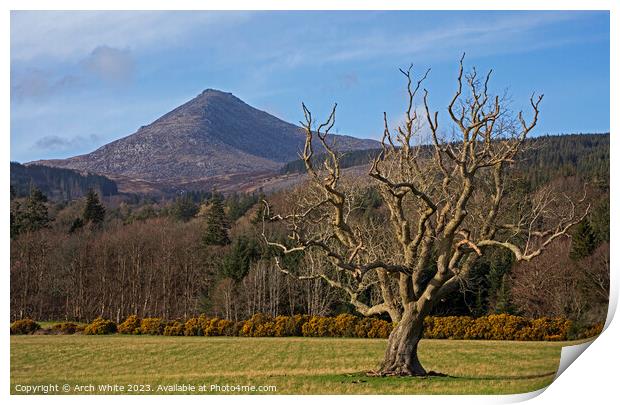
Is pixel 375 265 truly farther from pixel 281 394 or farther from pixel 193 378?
pixel 193 378

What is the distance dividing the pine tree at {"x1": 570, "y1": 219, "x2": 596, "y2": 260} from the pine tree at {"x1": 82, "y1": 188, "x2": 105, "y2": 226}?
22113 mm

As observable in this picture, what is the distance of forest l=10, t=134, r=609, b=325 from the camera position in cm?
2608

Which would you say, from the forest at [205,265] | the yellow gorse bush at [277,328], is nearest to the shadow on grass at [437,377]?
the forest at [205,265]

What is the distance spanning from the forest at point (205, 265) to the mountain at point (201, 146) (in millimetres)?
1799

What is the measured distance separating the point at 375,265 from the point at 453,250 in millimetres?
2584

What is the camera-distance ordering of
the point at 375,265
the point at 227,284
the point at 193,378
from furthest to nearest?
the point at 227,284
the point at 193,378
the point at 375,265

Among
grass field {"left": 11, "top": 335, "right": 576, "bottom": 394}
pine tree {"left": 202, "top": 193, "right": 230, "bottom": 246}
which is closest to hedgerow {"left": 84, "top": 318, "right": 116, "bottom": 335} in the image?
grass field {"left": 11, "top": 335, "right": 576, "bottom": 394}

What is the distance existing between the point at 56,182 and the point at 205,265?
12466 mm

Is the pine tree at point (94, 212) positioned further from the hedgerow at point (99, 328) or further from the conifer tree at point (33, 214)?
the hedgerow at point (99, 328)

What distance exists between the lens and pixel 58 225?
33562 mm

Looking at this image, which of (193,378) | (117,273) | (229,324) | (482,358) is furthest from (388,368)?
(117,273)

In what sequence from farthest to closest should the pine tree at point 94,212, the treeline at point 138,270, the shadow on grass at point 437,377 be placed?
1. the pine tree at point 94,212
2. the treeline at point 138,270
3. the shadow on grass at point 437,377

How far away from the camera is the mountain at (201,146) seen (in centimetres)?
2778

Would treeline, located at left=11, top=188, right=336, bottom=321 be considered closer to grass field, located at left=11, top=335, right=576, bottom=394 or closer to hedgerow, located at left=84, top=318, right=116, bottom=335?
hedgerow, located at left=84, top=318, right=116, bottom=335
